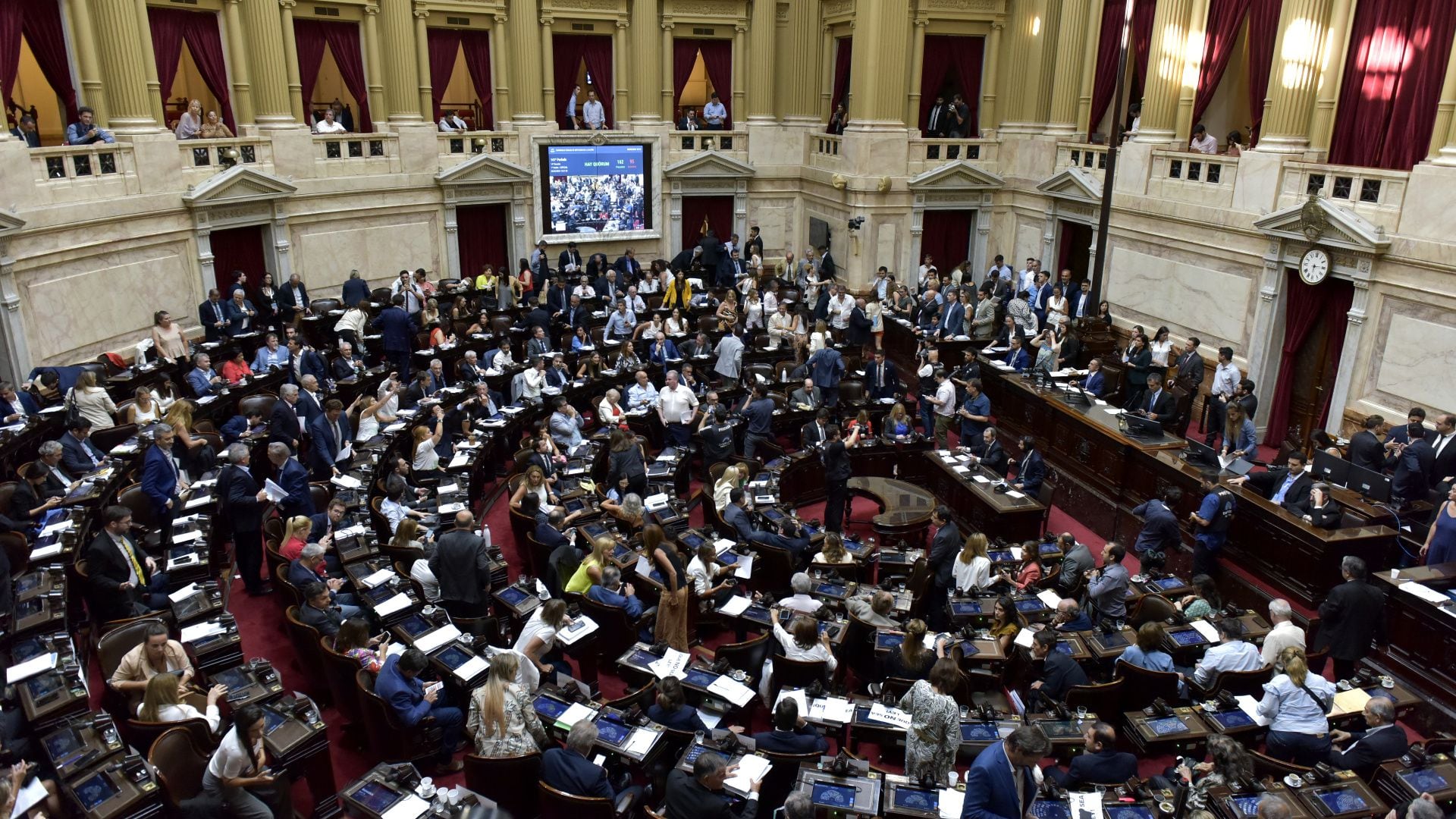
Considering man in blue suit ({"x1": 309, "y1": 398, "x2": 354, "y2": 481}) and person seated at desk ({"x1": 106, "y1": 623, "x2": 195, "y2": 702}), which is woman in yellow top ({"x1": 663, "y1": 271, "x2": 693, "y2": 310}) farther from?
person seated at desk ({"x1": 106, "y1": 623, "x2": 195, "y2": 702})

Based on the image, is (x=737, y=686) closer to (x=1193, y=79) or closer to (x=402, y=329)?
(x=402, y=329)

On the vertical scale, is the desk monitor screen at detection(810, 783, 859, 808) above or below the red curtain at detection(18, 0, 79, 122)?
below

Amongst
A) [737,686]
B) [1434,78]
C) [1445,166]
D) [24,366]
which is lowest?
[737,686]

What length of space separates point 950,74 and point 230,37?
52.3 feet

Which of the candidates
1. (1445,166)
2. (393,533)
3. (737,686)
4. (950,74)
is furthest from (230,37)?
(1445,166)

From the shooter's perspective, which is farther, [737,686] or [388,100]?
[388,100]

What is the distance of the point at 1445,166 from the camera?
1259 cm

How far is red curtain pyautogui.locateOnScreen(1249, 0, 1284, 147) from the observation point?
646 inches

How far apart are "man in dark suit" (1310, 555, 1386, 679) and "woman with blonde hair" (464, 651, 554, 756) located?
24.3 feet

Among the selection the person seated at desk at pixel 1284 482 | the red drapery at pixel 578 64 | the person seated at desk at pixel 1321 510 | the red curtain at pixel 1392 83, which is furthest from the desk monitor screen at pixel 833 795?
the red drapery at pixel 578 64

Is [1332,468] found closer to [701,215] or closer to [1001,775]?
[1001,775]

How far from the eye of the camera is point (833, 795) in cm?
676

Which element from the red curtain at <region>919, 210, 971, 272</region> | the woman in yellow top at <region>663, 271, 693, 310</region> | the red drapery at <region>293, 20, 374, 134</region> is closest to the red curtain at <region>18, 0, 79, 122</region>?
the red drapery at <region>293, 20, 374, 134</region>

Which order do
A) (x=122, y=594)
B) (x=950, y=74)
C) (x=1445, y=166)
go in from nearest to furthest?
(x=122, y=594)
(x=1445, y=166)
(x=950, y=74)
